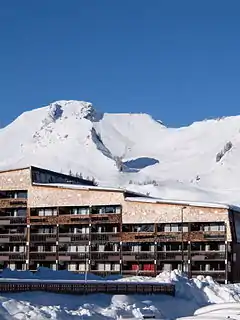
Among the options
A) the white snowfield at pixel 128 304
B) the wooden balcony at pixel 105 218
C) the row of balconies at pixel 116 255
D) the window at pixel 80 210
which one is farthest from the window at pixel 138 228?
the white snowfield at pixel 128 304

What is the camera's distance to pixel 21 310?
50781 millimetres

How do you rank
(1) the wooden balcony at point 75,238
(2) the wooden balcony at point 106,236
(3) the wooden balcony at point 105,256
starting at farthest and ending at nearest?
(1) the wooden balcony at point 75,238, (2) the wooden balcony at point 106,236, (3) the wooden balcony at point 105,256

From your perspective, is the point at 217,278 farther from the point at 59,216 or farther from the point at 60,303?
the point at 60,303

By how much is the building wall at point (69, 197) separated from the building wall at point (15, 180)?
1.47 m

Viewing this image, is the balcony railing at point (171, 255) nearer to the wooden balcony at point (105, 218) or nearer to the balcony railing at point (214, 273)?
the balcony railing at point (214, 273)

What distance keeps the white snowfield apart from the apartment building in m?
18.8

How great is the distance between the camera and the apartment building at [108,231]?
10344 cm

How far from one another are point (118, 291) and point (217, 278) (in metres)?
38.5

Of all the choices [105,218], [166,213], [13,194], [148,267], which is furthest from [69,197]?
Result: [148,267]

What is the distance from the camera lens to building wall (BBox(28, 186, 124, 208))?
108688mm

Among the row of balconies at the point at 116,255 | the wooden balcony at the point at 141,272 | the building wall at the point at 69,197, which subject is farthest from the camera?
the building wall at the point at 69,197

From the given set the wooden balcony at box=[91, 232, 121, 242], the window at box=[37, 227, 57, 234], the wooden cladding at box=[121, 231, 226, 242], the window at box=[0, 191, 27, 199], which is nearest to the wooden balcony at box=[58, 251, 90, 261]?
the wooden balcony at box=[91, 232, 121, 242]

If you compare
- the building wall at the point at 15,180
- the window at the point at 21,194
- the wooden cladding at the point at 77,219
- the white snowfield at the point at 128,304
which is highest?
the building wall at the point at 15,180

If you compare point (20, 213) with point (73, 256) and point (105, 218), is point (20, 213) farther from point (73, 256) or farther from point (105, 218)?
point (105, 218)
